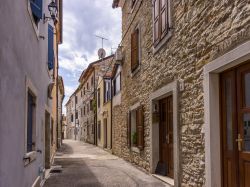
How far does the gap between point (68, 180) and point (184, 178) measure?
144 inches

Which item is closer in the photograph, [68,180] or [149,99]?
[68,180]

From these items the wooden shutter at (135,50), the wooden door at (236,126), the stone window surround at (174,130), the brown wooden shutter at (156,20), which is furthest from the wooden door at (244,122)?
the wooden shutter at (135,50)

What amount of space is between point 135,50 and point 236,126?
26.5 ft

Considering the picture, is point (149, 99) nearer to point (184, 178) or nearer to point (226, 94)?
point (184, 178)

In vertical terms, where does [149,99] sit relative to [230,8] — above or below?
below

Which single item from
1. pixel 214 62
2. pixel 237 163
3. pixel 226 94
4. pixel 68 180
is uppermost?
pixel 214 62

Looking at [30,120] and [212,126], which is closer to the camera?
[212,126]

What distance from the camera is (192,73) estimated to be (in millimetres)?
7113

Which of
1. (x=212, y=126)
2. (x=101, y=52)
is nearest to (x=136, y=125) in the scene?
(x=212, y=126)

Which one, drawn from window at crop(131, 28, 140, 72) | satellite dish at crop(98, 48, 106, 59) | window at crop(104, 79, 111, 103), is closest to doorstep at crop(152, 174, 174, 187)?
window at crop(131, 28, 140, 72)

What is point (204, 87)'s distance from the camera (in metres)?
6.40

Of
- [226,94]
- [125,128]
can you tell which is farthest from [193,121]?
[125,128]

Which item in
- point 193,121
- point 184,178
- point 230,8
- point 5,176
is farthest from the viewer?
point 184,178

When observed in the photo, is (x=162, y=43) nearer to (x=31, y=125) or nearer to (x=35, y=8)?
(x=35, y=8)
